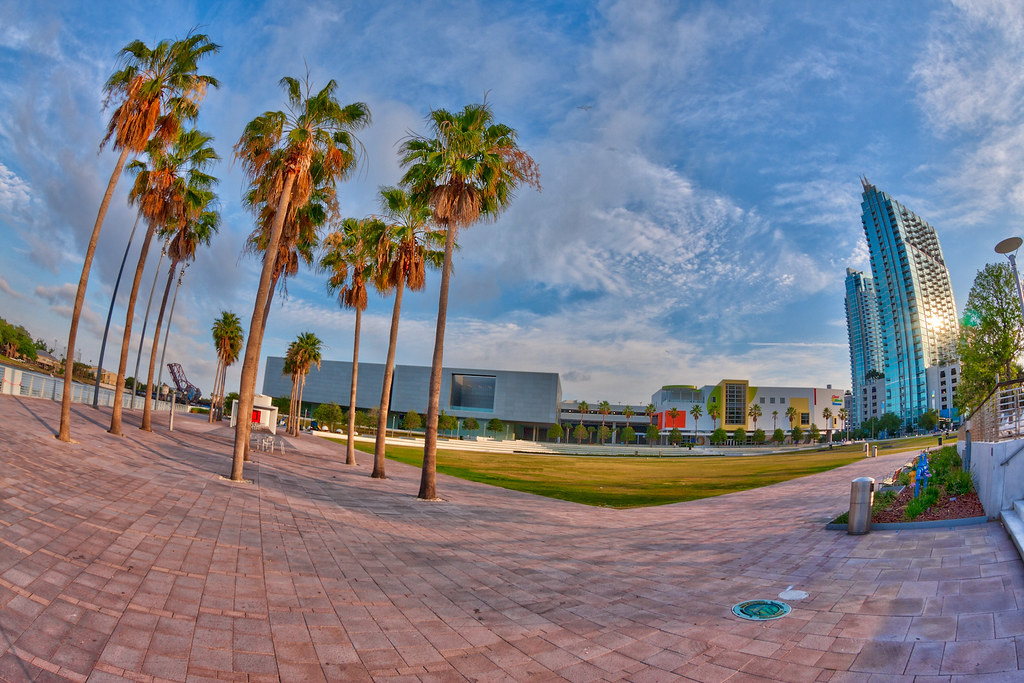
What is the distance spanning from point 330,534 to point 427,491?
573 centimetres

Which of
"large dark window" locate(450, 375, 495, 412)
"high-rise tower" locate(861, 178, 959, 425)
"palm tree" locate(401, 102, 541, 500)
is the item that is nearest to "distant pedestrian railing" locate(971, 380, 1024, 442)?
"palm tree" locate(401, 102, 541, 500)

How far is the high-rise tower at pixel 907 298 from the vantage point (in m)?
174

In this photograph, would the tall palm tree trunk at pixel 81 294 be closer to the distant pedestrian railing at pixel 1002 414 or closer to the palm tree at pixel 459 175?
the palm tree at pixel 459 175

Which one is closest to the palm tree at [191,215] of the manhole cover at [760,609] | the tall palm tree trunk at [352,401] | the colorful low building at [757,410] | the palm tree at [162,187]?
the palm tree at [162,187]

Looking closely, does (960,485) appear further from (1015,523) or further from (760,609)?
(760,609)

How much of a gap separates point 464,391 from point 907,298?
175094 millimetres

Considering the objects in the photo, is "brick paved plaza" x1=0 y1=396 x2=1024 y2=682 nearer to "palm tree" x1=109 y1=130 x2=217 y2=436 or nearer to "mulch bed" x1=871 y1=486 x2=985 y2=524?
"mulch bed" x1=871 y1=486 x2=985 y2=524

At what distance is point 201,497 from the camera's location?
10172 millimetres

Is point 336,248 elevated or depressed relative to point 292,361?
elevated

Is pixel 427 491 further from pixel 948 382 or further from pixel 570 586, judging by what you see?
pixel 948 382

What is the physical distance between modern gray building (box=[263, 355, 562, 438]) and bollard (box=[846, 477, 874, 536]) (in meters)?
98.9

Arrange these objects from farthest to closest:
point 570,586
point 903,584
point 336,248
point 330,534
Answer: point 336,248 → point 330,534 → point 570,586 → point 903,584

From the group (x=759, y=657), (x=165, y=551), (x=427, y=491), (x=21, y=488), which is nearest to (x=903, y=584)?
(x=759, y=657)

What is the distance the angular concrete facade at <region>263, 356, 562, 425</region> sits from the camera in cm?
10838
